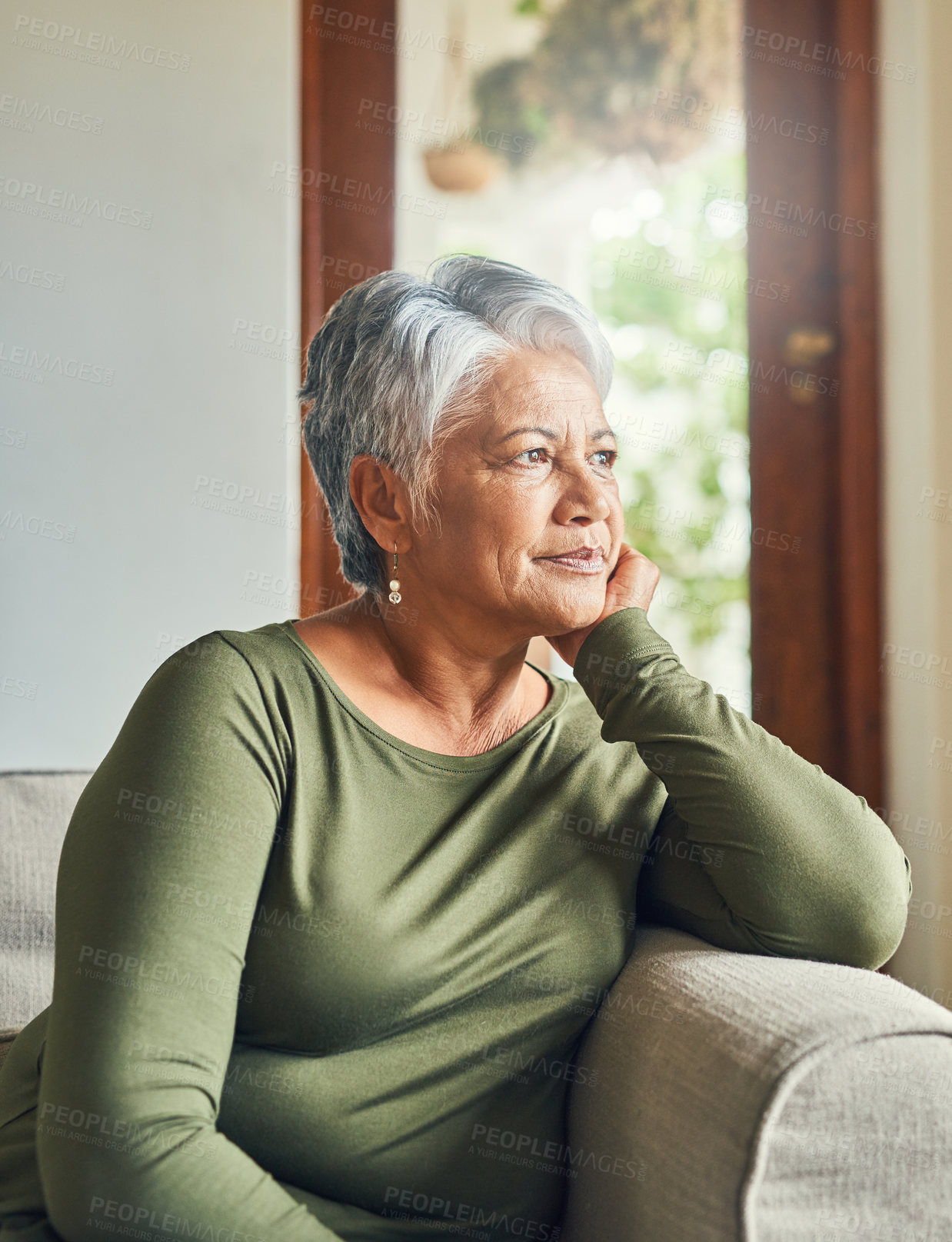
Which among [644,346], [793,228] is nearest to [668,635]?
[644,346]

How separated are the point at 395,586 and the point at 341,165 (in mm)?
1340

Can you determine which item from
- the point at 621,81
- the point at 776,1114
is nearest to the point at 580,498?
the point at 776,1114

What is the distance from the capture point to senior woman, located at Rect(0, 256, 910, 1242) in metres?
0.90

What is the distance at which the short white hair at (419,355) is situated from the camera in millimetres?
1202

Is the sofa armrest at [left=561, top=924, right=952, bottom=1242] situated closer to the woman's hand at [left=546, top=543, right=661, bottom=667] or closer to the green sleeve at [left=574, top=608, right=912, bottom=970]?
the green sleeve at [left=574, top=608, right=912, bottom=970]

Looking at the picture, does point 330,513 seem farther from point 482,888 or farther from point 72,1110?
point 72,1110

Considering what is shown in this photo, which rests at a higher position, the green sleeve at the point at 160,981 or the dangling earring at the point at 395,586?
the dangling earring at the point at 395,586

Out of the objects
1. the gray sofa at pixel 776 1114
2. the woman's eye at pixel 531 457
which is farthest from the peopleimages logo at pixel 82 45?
the gray sofa at pixel 776 1114

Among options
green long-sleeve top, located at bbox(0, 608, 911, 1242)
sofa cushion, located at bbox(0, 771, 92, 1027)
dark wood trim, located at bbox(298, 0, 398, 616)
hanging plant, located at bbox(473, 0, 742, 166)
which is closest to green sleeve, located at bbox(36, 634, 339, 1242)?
green long-sleeve top, located at bbox(0, 608, 911, 1242)

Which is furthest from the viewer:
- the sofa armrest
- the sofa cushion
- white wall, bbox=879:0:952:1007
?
white wall, bbox=879:0:952:1007

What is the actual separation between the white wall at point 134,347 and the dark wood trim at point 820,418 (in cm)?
95

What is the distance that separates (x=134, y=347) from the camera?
2.00m

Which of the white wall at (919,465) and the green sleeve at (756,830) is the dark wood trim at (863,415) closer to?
the white wall at (919,465)

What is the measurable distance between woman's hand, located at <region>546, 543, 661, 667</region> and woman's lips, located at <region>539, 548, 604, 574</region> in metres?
0.05
